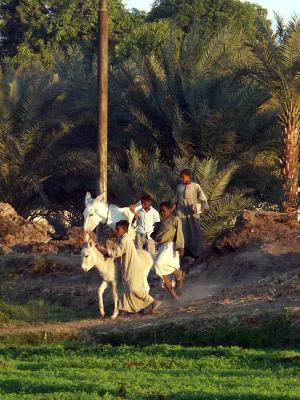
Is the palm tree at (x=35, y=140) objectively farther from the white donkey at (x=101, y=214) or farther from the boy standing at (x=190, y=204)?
the white donkey at (x=101, y=214)

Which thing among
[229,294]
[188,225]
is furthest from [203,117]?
[229,294]

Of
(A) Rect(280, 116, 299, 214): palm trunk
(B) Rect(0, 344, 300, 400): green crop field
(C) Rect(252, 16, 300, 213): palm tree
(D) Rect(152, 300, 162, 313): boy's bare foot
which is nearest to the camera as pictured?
(B) Rect(0, 344, 300, 400): green crop field

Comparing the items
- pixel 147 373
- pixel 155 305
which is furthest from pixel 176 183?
pixel 147 373

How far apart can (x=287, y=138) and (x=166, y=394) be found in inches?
530

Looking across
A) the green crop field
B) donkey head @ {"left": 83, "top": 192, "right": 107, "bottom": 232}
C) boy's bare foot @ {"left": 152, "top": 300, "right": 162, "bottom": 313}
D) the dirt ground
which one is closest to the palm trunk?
the dirt ground

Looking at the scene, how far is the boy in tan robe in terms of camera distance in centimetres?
1491

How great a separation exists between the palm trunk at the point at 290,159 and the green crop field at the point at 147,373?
1000cm

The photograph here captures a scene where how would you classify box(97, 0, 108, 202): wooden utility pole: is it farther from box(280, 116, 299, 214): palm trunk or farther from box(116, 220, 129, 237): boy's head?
box(280, 116, 299, 214): palm trunk

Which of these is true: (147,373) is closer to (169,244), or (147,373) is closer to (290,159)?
(169,244)

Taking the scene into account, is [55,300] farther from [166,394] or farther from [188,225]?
[166,394]

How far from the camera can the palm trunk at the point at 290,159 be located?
2262 centimetres

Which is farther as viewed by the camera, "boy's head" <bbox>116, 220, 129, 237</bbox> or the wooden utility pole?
the wooden utility pole

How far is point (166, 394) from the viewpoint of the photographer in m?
9.94

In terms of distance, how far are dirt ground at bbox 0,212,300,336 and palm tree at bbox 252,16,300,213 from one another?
370cm
